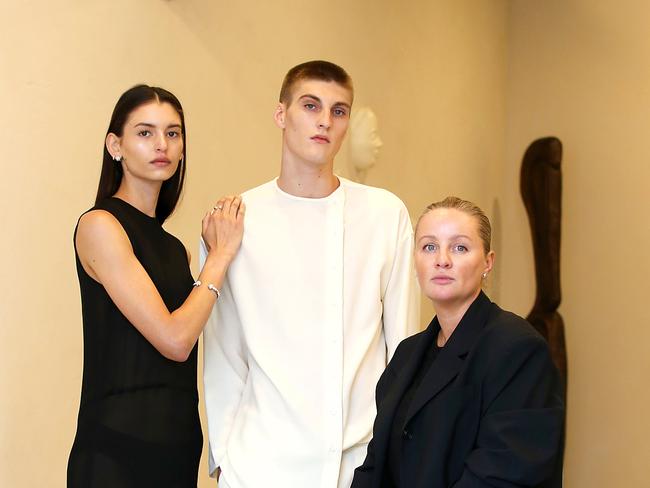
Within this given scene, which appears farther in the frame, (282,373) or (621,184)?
(621,184)

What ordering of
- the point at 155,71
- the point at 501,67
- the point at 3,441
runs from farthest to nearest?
the point at 501,67, the point at 155,71, the point at 3,441

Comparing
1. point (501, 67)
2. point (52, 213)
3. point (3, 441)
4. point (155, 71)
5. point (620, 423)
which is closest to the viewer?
point (3, 441)

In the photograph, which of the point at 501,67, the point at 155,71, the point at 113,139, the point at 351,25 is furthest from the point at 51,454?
the point at 501,67

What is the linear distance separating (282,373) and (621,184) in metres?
4.37

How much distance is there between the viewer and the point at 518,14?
23.9 feet

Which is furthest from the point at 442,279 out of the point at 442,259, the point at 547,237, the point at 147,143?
the point at 547,237

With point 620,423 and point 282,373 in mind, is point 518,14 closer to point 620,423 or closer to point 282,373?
point 620,423

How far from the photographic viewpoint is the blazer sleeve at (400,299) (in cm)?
284

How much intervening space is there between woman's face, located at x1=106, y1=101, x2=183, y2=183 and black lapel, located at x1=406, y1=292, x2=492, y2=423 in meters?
0.93

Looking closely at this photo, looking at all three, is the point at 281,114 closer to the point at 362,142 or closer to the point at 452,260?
the point at 452,260

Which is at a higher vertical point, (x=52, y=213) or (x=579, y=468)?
(x=52, y=213)

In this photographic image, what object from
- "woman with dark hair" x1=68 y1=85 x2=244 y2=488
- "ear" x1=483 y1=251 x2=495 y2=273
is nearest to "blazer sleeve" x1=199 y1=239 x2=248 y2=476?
"woman with dark hair" x1=68 y1=85 x2=244 y2=488

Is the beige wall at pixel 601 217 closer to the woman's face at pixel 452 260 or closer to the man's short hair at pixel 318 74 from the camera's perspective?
the man's short hair at pixel 318 74

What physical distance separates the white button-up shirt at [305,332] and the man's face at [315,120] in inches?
5.2
